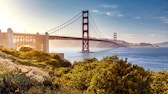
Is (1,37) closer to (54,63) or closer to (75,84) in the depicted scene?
(54,63)

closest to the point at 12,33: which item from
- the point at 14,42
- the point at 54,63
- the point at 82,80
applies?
the point at 14,42

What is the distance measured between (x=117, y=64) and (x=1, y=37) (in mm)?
34448

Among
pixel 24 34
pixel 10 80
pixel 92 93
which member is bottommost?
pixel 92 93

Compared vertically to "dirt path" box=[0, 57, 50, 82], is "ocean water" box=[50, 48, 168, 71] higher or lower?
lower

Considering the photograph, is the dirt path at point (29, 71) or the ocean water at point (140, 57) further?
the ocean water at point (140, 57)

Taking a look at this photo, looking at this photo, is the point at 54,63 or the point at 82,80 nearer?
the point at 82,80

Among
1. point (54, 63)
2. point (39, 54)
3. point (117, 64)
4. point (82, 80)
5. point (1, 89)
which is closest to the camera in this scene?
point (1, 89)

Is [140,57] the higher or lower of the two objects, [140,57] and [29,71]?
the lower

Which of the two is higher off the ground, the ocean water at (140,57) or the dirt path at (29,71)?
the dirt path at (29,71)

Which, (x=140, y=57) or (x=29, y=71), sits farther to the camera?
(x=140, y=57)

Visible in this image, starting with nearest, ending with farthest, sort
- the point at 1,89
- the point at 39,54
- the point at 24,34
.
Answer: the point at 1,89 → the point at 39,54 → the point at 24,34

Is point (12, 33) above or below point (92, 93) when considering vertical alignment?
above

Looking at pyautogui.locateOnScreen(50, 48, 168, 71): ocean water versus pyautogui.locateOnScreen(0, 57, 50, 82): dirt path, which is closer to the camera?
pyautogui.locateOnScreen(0, 57, 50, 82): dirt path

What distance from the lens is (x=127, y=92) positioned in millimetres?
7188
